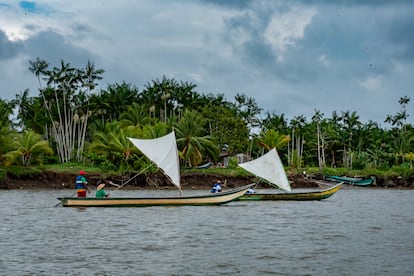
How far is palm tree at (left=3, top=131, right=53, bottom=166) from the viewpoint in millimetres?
64287

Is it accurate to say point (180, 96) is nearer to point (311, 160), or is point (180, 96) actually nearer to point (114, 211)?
point (311, 160)

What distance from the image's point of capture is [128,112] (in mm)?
81812

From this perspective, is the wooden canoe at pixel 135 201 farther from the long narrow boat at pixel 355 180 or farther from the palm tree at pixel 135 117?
the palm tree at pixel 135 117

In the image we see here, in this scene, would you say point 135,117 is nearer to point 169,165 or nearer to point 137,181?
point 137,181

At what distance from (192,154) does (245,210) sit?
118ft

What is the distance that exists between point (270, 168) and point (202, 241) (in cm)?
1958

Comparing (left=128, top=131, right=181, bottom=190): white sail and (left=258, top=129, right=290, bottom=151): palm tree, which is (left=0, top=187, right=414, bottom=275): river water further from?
(left=258, top=129, right=290, bottom=151): palm tree

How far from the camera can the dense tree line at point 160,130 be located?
224ft

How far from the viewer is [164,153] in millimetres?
37469

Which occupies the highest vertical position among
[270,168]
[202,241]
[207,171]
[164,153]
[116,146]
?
[116,146]

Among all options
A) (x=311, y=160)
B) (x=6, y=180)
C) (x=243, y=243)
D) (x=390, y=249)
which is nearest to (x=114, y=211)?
(x=243, y=243)

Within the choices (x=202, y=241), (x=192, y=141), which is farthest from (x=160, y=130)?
(x=202, y=241)

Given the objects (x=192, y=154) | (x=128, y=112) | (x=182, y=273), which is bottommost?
(x=182, y=273)

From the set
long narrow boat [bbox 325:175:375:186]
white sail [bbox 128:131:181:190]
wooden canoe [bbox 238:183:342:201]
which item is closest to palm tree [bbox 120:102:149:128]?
long narrow boat [bbox 325:175:375:186]
